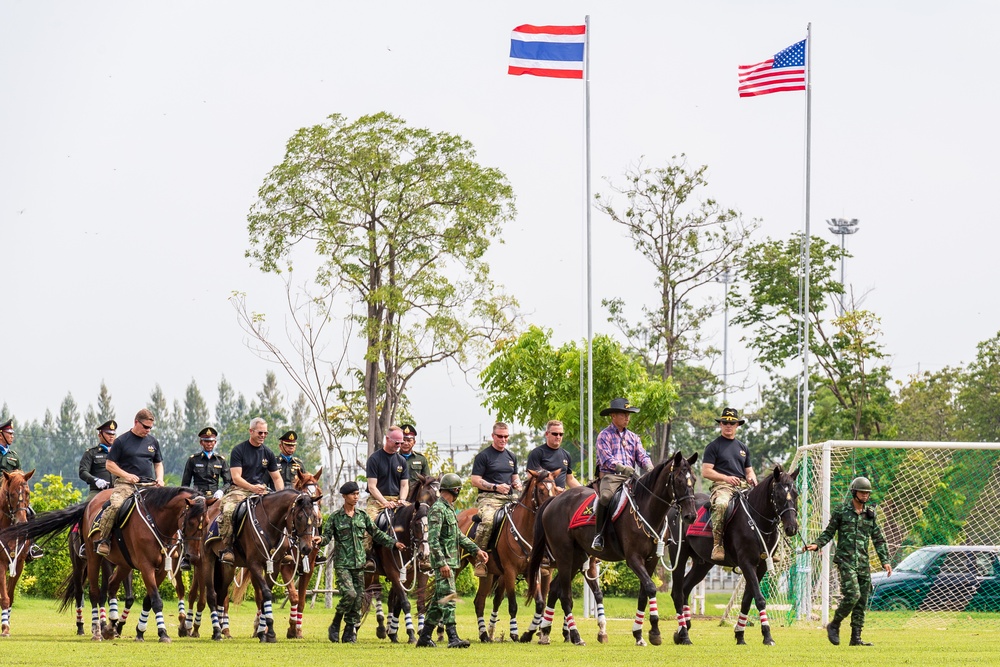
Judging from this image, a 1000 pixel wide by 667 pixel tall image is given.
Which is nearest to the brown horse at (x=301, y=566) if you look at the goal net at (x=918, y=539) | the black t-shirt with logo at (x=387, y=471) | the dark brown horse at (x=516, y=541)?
the black t-shirt with logo at (x=387, y=471)

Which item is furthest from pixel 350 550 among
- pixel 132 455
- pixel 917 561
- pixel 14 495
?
pixel 917 561

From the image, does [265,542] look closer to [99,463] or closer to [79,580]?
[99,463]

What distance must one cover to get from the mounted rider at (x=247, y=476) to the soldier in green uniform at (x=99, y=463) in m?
1.86

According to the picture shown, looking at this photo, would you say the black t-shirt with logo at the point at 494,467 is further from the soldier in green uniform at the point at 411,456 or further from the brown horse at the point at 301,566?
the brown horse at the point at 301,566

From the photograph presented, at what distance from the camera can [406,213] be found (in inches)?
1522

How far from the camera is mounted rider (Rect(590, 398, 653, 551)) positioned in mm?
17203

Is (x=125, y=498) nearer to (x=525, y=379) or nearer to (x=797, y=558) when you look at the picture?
(x=797, y=558)

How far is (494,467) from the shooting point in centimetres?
1886

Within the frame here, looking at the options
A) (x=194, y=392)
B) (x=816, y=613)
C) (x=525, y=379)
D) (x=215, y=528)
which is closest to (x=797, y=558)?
(x=816, y=613)

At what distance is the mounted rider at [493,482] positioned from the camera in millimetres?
18625

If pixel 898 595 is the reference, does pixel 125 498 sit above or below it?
above

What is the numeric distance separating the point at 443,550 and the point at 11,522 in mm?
6952

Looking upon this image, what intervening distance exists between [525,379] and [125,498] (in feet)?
63.5

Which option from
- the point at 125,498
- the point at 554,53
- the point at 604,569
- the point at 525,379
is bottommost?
the point at 604,569
